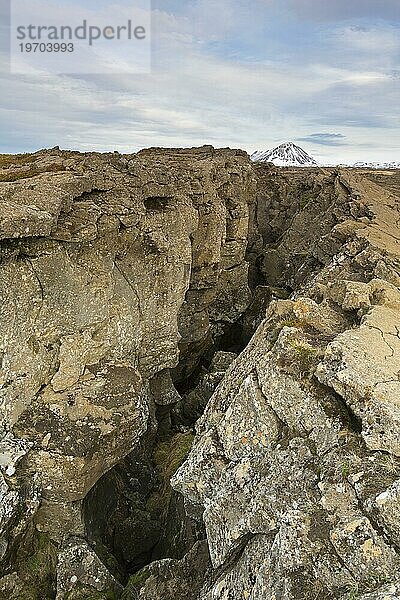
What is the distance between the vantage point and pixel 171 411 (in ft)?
76.4

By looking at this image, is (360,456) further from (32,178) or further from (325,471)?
(32,178)

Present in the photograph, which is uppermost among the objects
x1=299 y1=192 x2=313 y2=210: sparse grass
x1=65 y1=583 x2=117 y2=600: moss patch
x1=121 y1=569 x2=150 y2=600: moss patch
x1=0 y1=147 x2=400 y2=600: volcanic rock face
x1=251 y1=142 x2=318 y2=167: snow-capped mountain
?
x1=251 y1=142 x2=318 y2=167: snow-capped mountain

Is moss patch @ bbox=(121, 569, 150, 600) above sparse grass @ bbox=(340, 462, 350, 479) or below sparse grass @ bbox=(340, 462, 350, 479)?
below

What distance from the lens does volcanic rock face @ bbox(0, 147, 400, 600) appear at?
7770 millimetres

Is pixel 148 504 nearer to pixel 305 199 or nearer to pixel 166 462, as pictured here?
pixel 166 462

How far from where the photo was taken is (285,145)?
11175cm

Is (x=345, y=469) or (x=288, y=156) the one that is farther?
(x=288, y=156)

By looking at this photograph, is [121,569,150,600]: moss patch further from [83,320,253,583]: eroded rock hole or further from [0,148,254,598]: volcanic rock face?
[0,148,254,598]: volcanic rock face

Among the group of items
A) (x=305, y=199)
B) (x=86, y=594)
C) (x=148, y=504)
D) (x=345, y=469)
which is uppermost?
(x=305, y=199)

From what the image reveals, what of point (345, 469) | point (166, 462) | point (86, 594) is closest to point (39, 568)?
point (86, 594)

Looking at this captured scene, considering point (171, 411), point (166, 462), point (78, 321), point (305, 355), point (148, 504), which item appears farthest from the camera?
point (171, 411)

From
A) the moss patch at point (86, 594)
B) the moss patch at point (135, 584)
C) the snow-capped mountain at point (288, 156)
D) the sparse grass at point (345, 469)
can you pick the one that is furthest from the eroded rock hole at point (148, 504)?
the snow-capped mountain at point (288, 156)

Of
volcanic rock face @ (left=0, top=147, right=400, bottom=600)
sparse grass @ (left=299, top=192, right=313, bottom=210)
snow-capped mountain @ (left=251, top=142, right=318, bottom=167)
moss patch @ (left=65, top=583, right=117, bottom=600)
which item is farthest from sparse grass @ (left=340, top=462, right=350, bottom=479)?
snow-capped mountain @ (left=251, top=142, right=318, bottom=167)

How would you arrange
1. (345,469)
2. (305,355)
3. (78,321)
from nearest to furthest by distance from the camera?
(345,469)
(305,355)
(78,321)
